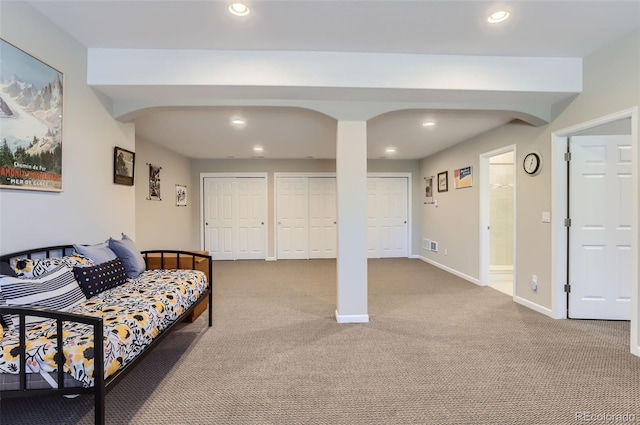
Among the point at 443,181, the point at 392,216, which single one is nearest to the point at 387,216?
the point at 392,216

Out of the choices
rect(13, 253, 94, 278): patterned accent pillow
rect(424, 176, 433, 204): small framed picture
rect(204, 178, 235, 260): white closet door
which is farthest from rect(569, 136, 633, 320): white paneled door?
rect(204, 178, 235, 260): white closet door

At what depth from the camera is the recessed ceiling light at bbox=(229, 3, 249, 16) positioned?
1.98 meters

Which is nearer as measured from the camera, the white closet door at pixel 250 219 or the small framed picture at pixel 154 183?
the small framed picture at pixel 154 183

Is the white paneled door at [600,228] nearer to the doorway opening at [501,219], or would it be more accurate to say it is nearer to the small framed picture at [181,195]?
the doorway opening at [501,219]

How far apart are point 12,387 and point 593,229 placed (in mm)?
4458

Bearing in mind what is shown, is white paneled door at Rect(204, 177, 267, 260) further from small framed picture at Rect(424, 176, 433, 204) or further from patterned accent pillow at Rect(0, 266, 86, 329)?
patterned accent pillow at Rect(0, 266, 86, 329)

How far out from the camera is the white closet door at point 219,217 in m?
6.53

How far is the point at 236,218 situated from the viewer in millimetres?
6574

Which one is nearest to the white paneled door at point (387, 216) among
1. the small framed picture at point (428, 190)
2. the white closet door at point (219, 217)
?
the small framed picture at point (428, 190)

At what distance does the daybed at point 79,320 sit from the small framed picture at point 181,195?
3.43 metres

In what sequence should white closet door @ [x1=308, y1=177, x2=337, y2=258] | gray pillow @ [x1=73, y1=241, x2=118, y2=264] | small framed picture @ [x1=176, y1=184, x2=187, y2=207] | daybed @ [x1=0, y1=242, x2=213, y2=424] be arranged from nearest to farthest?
daybed @ [x1=0, y1=242, x2=213, y2=424], gray pillow @ [x1=73, y1=241, x2=118, y2=264], small framed picture @ [x1=176, y1=184, x2=187, y2=207], white closet door @ [x1=308, y1=177, x2=337, y2=258]

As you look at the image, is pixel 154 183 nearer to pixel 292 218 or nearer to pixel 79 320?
pixel 292 218

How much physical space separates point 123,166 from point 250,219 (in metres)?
3.67

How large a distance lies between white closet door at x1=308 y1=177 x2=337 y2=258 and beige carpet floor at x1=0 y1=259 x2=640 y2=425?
10.6ft
